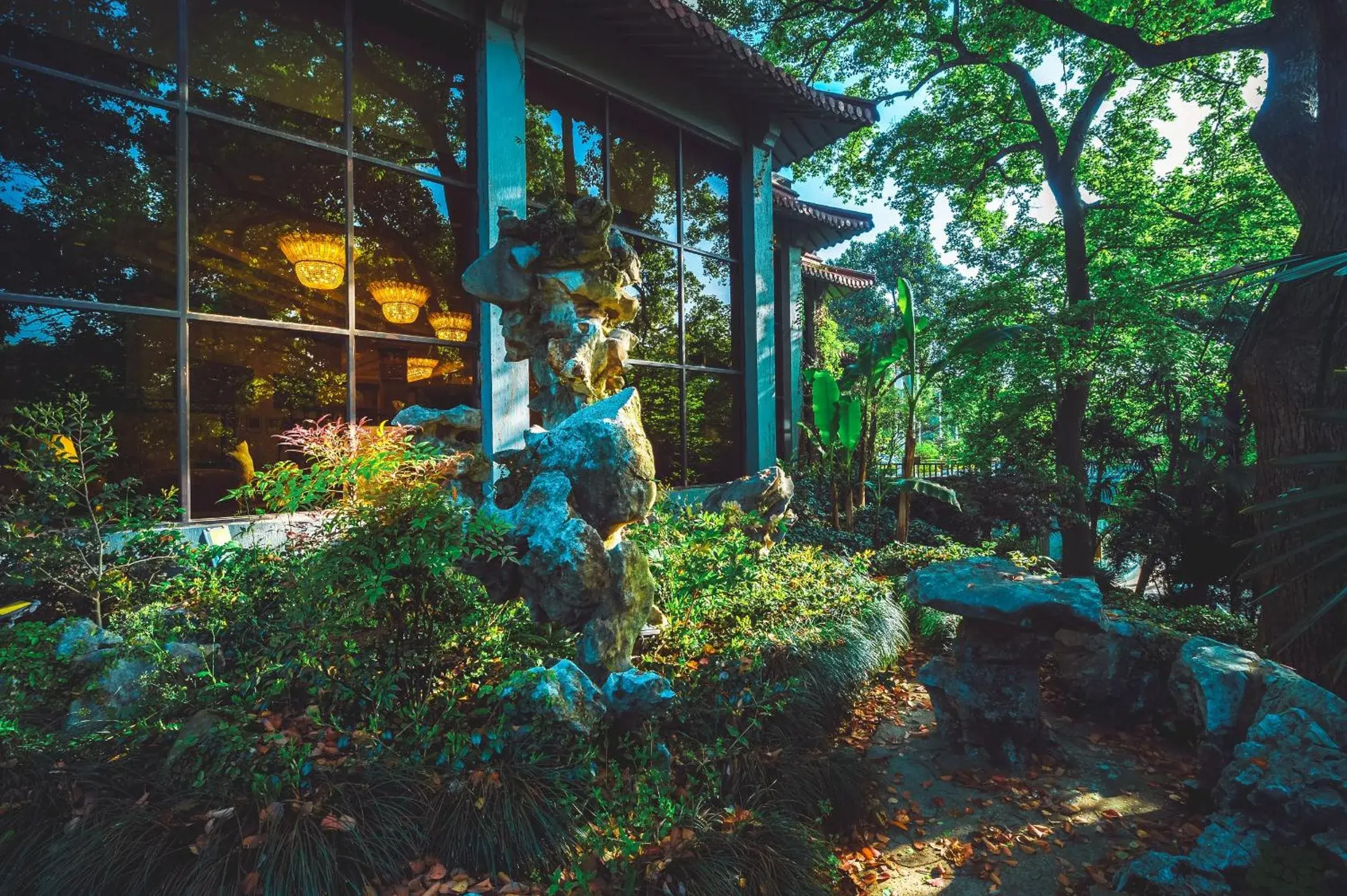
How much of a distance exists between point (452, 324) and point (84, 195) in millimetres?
3252

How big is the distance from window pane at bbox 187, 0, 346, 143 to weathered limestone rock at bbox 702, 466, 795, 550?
5.49 meters

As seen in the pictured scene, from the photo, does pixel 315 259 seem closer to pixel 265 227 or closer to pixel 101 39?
pixel 265 227

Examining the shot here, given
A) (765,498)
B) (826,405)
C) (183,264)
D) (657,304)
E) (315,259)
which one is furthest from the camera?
(826,405)

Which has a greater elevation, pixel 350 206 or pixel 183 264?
pixel 350 206

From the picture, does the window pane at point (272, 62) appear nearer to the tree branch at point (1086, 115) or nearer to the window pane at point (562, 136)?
the window pane at point (562, 136)

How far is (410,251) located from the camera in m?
7.00

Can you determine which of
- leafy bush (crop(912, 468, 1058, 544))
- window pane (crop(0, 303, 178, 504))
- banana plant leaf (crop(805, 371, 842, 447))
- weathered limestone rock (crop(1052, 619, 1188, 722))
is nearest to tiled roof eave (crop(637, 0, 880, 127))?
banana plant leaf (crop(805, 371, 842, 447))

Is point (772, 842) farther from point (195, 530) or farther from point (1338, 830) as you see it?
point (195, 530)

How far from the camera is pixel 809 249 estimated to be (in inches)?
504

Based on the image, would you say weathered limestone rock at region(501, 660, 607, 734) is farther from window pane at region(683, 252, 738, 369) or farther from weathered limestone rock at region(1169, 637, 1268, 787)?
window pane at region(683, 252, 738, 369)

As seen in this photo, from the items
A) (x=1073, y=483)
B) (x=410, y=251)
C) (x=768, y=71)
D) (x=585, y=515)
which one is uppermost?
(x=768, y=71)

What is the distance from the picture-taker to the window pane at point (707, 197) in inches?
371

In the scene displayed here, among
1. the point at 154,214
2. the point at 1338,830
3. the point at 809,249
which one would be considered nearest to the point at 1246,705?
the point at 1338,830

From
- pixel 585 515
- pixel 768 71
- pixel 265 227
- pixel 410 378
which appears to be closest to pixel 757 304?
pixel 768 71
